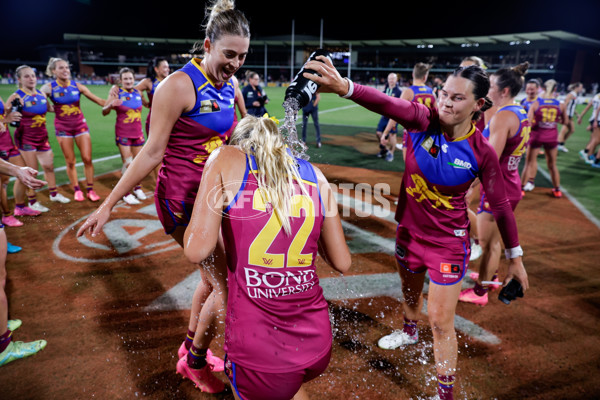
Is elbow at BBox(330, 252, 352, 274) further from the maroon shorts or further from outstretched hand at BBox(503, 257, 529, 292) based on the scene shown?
the maroon shorts

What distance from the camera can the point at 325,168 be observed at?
9.80 m

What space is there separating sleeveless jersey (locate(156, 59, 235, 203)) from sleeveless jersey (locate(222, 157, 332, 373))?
95 cm

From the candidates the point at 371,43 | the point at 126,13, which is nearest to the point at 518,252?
the point at 371,43

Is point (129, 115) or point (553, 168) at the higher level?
point (129, 115)

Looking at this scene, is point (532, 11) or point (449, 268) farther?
point (532, 11)

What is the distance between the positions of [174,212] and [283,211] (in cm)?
127

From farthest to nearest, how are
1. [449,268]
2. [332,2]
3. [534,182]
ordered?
[332,2] < [534,182] < [449,268]

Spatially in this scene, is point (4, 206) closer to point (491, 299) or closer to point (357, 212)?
point (357, 212)

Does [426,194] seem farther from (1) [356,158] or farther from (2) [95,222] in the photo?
(1) [356,158]

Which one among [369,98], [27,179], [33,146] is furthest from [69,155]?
[369,98]

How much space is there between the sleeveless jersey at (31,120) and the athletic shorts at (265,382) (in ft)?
22.3

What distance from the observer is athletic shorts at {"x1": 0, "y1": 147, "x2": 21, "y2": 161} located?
594 centimetres

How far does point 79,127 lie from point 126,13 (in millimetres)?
78328

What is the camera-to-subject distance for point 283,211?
1.72m
